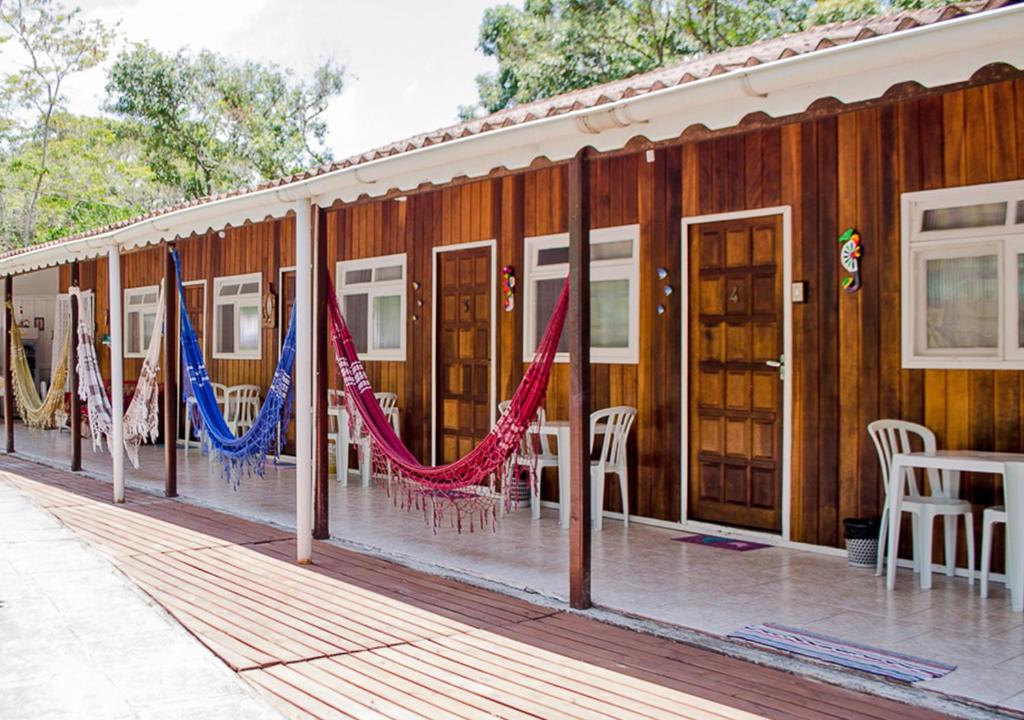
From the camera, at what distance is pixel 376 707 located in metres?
2.85

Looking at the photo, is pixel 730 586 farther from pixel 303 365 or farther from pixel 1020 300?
pixel 303 365

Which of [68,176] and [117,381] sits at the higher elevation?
[68,176]

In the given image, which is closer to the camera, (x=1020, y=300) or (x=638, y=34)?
(x=1020, y=300)

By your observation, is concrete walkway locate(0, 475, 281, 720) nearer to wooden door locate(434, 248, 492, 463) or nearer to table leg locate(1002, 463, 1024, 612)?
table leg locate(1002, 463, 1024, 612)

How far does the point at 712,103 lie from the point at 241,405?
297 inches

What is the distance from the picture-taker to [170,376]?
697 centimetres

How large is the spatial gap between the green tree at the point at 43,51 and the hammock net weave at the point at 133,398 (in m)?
12.9

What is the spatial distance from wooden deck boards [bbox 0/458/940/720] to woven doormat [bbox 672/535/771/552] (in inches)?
63.0

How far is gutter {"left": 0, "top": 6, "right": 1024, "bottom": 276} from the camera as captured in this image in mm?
2666

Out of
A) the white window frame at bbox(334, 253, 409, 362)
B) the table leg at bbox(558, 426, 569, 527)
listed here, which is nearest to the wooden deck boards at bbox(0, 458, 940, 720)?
the table leg at bbox(558, 426, 569, 527)

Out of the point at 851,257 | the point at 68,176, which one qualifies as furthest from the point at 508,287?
the point at 68,176

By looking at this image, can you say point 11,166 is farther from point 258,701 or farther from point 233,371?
point 258,701

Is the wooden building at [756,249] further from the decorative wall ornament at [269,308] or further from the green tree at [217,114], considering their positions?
the green tree at [217,114]

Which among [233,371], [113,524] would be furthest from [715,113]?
[233,371]
